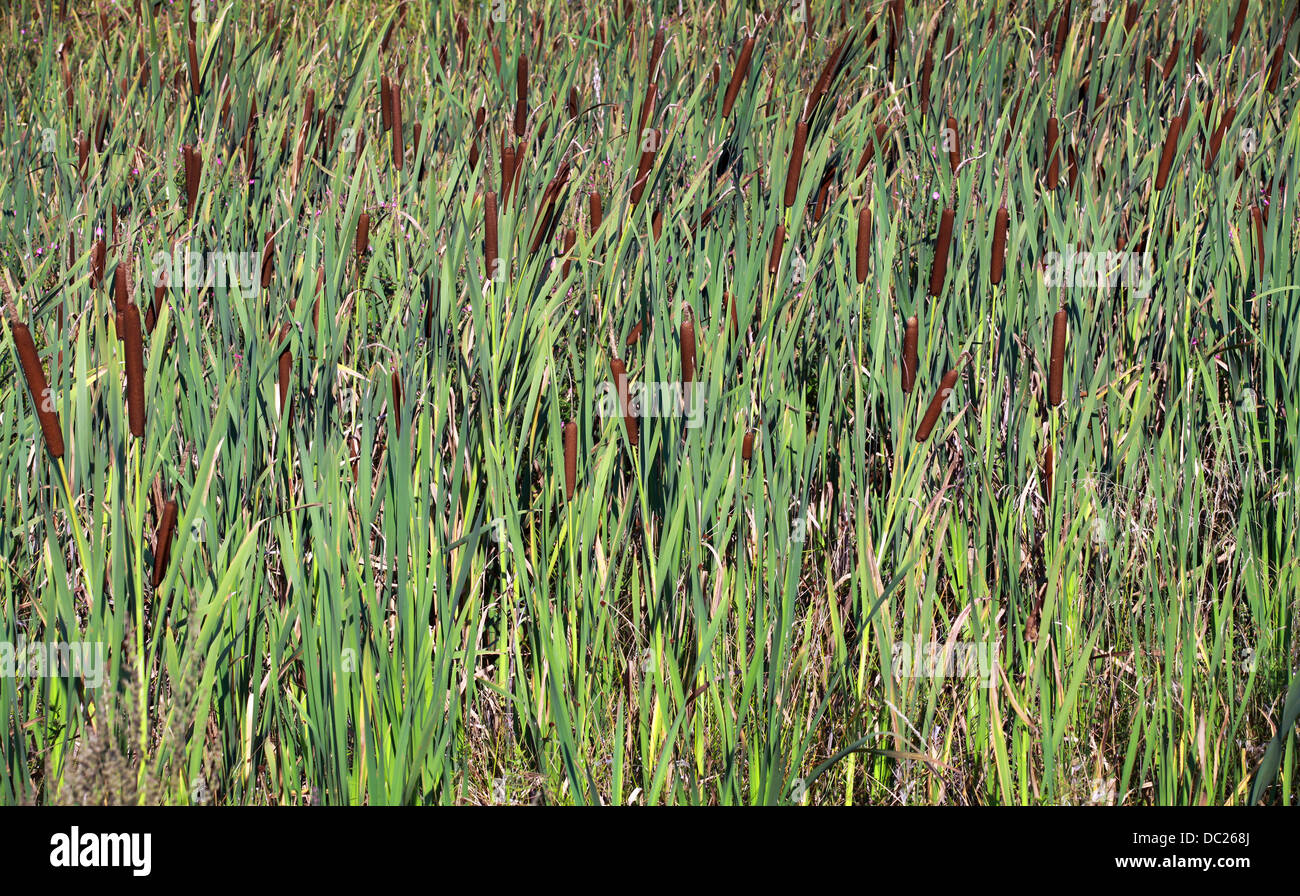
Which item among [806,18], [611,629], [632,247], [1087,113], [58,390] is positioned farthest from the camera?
[806,18]

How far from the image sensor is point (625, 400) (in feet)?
4.48

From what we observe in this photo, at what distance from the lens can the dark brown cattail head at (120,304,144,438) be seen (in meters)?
1.12

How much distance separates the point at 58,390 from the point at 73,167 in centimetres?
118

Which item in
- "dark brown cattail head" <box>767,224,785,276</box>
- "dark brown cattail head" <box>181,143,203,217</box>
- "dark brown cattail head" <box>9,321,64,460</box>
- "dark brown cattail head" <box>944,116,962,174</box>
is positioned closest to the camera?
"dark brown cattail head" <box>9,321,64,460</box>

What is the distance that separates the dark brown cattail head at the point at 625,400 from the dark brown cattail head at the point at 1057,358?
576 millimetres

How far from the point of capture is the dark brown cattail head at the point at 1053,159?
196 cm

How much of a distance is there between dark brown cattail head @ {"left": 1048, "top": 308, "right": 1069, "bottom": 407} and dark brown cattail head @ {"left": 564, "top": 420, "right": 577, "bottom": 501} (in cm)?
66

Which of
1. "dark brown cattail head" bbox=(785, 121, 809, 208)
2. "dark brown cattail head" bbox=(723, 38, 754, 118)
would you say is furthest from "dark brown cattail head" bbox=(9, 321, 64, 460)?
"dark brown cattail head" bbox=(723, 38, 754, 118)

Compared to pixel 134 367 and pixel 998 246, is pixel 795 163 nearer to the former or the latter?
pixel 998 246

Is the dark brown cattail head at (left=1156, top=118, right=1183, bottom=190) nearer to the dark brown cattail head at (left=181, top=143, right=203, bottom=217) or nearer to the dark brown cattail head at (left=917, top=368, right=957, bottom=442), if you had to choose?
the dark brown cattail head at (left=917, top=368, right=957, bottom=442)

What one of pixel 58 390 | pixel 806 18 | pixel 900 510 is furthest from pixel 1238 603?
pixel 806 18

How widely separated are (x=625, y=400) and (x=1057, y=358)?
1.94 ft

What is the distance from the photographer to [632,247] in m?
1.96
